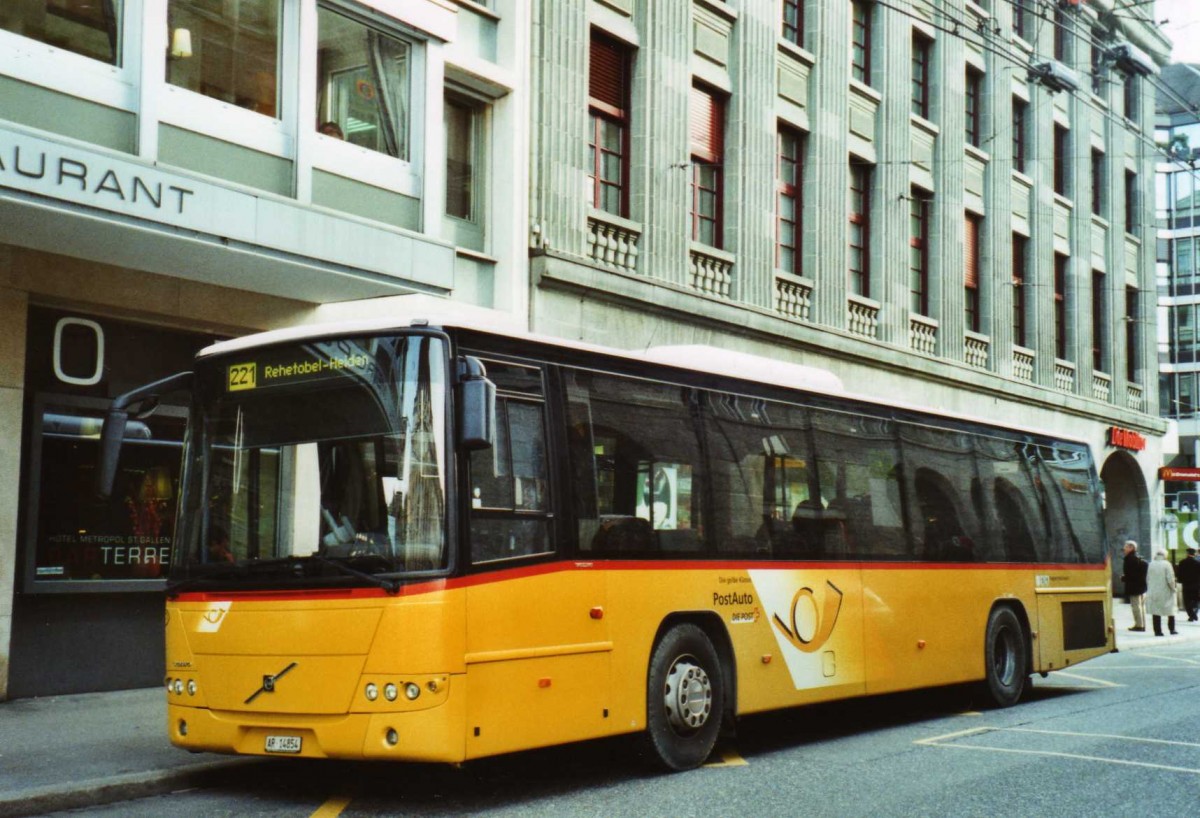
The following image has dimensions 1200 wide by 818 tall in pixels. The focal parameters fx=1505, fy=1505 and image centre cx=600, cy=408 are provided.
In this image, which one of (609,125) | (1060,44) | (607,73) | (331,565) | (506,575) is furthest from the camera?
(1060,44)

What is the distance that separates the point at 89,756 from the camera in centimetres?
1016

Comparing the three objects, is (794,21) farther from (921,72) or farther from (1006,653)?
(1006,653)

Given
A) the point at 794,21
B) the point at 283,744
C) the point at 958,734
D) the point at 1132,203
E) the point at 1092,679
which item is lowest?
the point at 1092,679

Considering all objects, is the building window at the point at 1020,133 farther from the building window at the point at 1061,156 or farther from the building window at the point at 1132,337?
the building window at the point at 1132,337

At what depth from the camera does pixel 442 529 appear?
852 cm

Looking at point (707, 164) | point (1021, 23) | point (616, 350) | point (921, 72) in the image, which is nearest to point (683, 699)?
point (616, 350)

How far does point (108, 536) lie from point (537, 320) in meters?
6.61

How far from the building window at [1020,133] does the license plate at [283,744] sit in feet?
92.9

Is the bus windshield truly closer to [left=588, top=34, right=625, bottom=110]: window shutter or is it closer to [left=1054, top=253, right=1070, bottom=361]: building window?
[left=588, top=34, right=625, bottom=110]: window shutter

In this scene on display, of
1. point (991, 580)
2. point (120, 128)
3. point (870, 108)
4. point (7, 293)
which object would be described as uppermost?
point (870, 108)

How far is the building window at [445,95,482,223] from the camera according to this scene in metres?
18.9

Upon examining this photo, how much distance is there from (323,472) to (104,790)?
7.72 ft

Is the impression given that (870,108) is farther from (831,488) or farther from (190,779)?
(190,779)

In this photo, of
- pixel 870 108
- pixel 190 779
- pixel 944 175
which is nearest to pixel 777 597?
pixel 190 779
